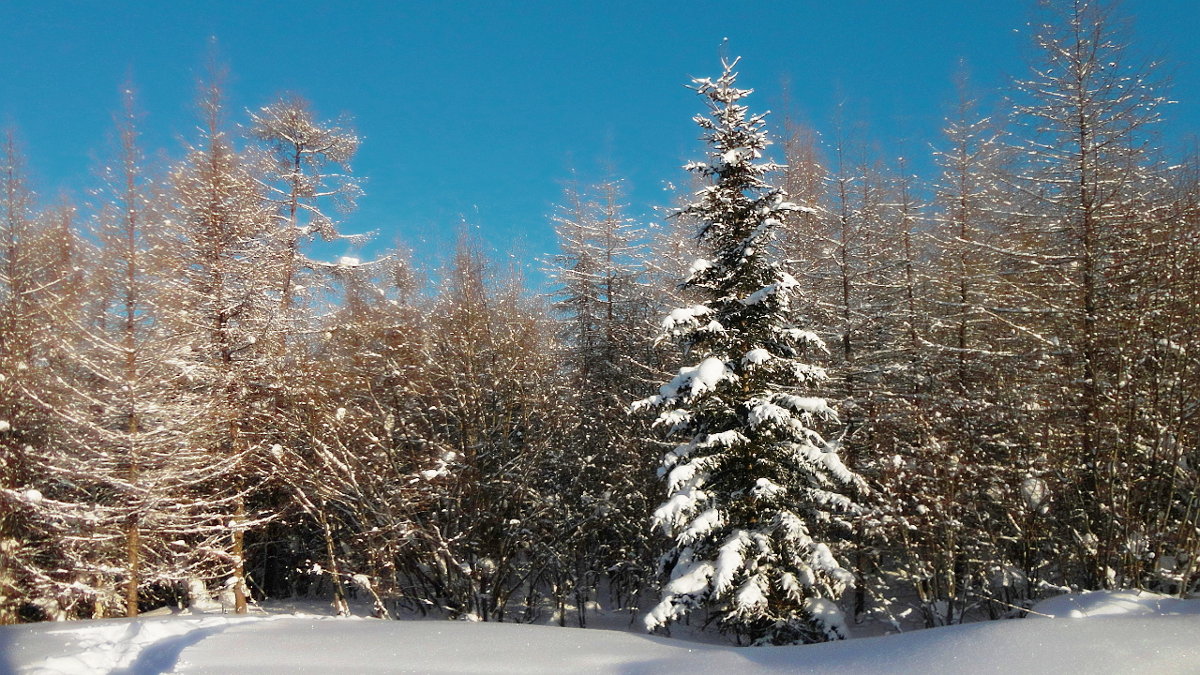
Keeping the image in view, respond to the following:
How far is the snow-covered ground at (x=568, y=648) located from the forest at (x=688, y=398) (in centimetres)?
351

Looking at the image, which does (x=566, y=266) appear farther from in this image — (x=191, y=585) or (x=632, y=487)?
(x=191, y=585)

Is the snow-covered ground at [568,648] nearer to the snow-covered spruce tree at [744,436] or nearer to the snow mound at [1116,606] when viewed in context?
the snow mound at [1116,606]

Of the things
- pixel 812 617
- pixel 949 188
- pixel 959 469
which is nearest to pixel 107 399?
pixel 812 617

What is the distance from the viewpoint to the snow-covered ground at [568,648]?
4.29m

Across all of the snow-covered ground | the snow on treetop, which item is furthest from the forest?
the snow-covered ground

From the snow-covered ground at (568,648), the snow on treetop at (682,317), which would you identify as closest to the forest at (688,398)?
the snow on treetop at (682,317)

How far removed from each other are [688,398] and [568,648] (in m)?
4.76

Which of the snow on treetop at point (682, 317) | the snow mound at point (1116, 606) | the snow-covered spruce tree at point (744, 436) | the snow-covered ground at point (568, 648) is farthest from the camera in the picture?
the snow on treetop at point (682, 317)

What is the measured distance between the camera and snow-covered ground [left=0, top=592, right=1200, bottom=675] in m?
4.29

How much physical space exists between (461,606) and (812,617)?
8.34 meters

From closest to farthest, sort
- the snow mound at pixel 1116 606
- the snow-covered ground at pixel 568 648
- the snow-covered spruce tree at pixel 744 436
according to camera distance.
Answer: the snow-covered ground at pixel 568 648
the snow mound at pixel 1116 606
the snow-covered spruce tree at pixel 744 436

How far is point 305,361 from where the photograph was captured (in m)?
14.6

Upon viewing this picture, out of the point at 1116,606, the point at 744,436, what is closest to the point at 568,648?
the point at 1116,606

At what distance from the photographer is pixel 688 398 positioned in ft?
31.4
